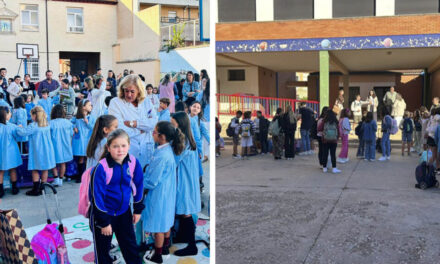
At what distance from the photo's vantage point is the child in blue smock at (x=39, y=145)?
408 cm

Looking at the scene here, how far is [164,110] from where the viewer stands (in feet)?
11.2

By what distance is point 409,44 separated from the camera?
14.4m

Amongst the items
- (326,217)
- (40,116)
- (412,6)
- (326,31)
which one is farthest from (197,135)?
(412,6)

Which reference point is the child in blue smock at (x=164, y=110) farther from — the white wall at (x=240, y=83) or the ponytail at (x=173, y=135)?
the white wall at (x=240, y=83)

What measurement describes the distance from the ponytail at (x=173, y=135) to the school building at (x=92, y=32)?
1.09ft

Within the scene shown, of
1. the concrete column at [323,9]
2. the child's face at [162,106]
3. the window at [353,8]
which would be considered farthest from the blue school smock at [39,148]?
the window at [353,8]

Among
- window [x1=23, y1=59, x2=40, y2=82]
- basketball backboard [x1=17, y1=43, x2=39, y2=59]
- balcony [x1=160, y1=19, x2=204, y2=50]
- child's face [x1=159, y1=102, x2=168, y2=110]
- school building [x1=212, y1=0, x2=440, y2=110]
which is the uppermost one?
school building [x1=212, y1=0, x2=440, y2=110]

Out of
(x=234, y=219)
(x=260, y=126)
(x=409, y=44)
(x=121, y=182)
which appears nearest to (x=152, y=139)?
(x=121, y=182)

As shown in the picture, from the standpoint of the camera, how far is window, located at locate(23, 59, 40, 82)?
3.12 meters

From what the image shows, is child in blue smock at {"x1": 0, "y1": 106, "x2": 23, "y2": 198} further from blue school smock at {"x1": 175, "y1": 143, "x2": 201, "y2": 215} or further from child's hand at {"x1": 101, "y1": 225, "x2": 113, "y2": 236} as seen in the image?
blue school smock at {"x1": 175, "y1": 143, "x2": 201, "y2": 215}

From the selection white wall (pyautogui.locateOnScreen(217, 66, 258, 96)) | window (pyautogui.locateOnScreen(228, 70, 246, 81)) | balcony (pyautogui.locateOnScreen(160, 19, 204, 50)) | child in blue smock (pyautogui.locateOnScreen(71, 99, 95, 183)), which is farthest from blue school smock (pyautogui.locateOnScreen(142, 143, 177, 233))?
window (pyautogui.locateOnScreen(228, 70, 246, 81))

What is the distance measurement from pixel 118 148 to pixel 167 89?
89 cm

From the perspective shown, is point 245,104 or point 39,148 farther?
point 245,104

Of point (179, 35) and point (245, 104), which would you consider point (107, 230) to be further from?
point (245, 104)
